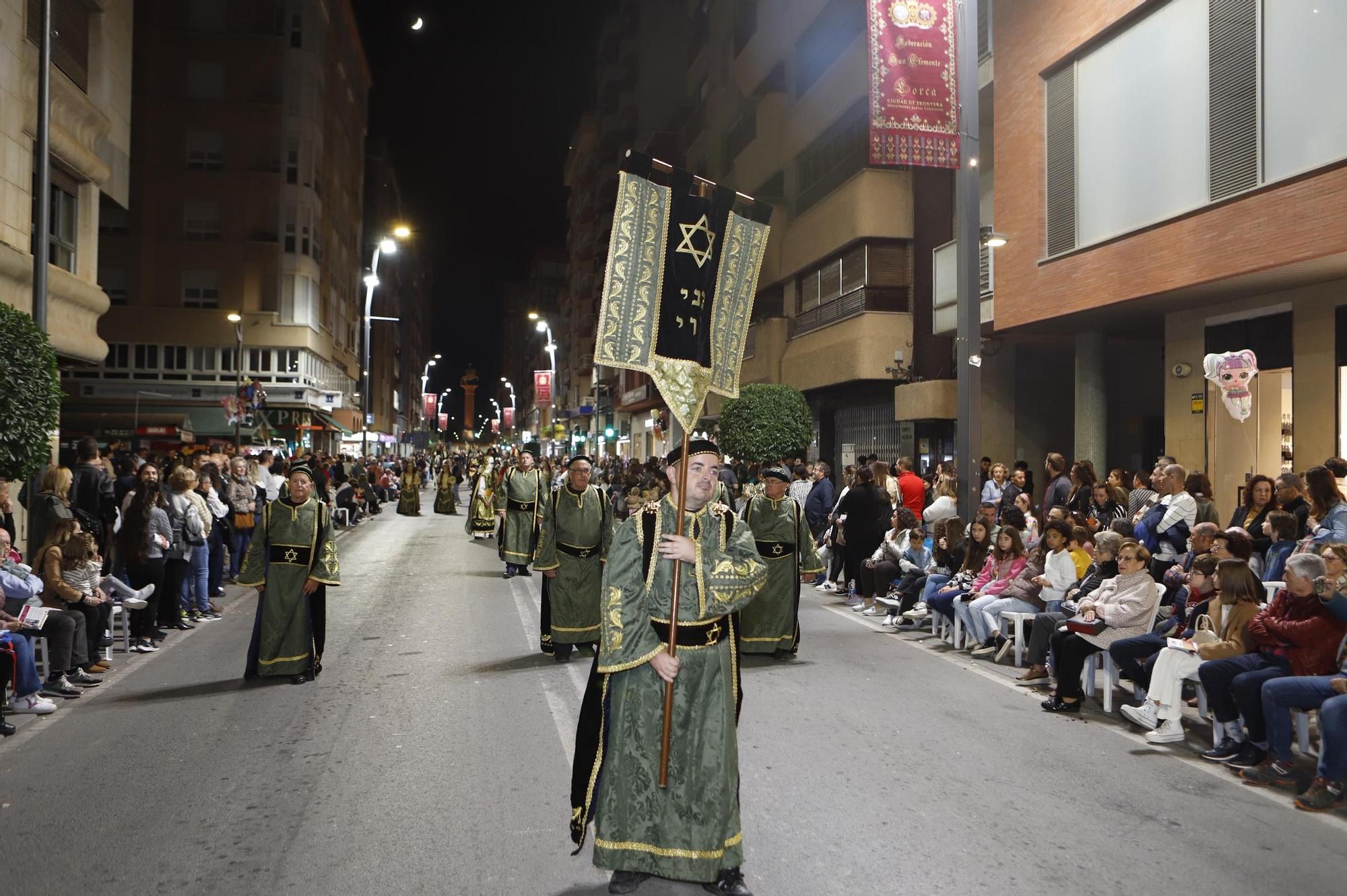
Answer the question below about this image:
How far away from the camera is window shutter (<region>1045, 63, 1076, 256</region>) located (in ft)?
58.6

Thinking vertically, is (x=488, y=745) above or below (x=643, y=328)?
below

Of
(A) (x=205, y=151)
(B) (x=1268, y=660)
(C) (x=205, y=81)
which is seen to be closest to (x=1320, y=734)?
(B) (x=1268, y=660)

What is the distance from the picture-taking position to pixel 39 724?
7668 mm

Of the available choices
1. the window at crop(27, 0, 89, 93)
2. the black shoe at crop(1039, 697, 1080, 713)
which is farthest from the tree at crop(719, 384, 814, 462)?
the black shoe at crop(1039, 697, 1080, 713)

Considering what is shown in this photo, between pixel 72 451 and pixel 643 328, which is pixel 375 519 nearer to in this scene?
pixel 72 451

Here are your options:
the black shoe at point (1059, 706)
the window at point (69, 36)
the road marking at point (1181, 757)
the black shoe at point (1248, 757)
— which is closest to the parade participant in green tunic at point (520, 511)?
the road marking at point (1181, 757)

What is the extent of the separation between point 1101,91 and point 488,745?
15271 millimetres

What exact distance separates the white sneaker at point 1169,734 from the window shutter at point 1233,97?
30.9 ft

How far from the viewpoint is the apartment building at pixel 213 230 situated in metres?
42.8

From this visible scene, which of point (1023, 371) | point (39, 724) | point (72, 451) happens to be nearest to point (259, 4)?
point (72, 451)

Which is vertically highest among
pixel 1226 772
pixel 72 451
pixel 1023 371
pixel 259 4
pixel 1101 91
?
pixel 259 4

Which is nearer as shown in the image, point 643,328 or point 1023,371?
point 643,328

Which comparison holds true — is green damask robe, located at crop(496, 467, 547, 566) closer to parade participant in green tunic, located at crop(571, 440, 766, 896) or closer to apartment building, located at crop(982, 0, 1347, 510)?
parade participant in green tunic, located at crop(571, 440, 766, 896)

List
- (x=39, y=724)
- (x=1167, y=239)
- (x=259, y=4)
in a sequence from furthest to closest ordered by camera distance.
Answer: (x=259, y=4) < (x=1167, y=239) < (x=39, y=724)
